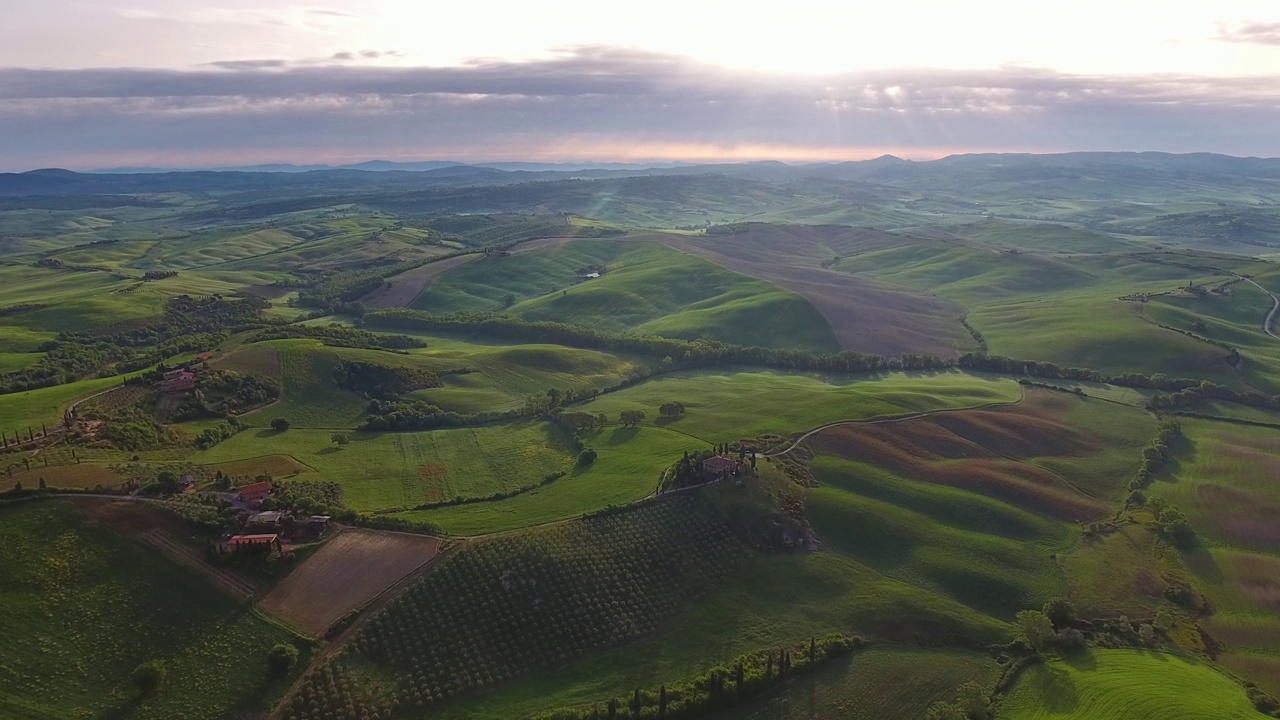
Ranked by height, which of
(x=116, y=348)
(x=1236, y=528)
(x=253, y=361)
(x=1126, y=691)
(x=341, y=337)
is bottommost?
(x=1126, y=691)

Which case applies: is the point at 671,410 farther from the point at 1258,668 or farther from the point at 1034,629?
the point at 1258,668

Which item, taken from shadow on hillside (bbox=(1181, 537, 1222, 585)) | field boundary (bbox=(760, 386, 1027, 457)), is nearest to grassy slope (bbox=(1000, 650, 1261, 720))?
shadow on hillside (bbox=(1181, 537, 1222, 585))

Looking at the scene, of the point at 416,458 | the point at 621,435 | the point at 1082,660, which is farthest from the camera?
the point at 621,435

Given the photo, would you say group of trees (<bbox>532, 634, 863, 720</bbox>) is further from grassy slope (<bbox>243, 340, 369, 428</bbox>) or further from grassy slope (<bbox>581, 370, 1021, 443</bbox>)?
grassy slope (<bbox>243, 340, 369, 428</bbox>)

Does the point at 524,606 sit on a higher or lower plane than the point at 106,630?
lower

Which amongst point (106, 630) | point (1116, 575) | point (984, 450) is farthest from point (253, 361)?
point (1116, 575)

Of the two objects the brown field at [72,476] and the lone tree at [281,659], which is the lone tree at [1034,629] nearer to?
the lone tree at [281,659]

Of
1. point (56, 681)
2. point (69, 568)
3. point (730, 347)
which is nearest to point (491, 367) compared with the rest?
point (730, 347)
